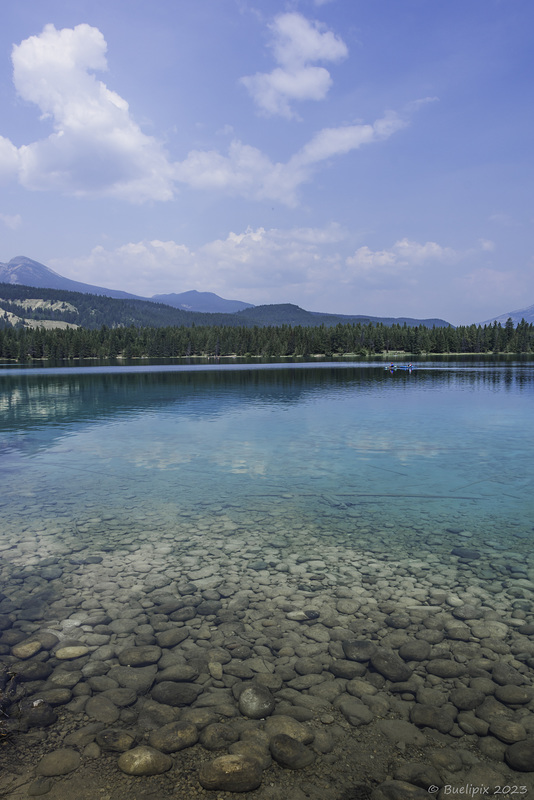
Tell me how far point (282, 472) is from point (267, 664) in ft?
51.6

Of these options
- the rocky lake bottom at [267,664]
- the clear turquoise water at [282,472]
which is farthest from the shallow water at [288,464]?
the rocky lake bottom at [267,664]

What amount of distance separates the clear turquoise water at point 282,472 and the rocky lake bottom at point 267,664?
0.95 m

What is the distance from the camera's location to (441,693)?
8.09 meters

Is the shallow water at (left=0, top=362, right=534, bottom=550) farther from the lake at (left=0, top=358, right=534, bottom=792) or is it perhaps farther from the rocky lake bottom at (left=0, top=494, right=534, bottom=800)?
the rocky lake bottom at (left=0, top=494, right=534, bottom=800)

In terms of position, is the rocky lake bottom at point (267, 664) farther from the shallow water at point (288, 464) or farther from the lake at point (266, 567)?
the shallow water at point (288, 464)

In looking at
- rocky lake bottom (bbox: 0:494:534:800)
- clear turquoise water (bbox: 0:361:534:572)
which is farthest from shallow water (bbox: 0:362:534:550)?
rocky lake bottom (bbox: 0:494:534:800)

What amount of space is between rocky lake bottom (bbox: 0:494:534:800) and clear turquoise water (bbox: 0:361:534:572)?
95 centimetres

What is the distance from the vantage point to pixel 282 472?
2459cm

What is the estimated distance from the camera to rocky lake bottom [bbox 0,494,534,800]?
21.2 ft

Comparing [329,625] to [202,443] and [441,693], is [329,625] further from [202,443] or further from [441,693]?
[202,443]

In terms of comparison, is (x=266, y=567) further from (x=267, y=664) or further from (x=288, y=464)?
(x=288, y=464)

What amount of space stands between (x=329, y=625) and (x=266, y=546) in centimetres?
473

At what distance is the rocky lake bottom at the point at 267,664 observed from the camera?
6.46m

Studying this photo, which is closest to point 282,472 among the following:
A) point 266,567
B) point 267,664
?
point 266,567
